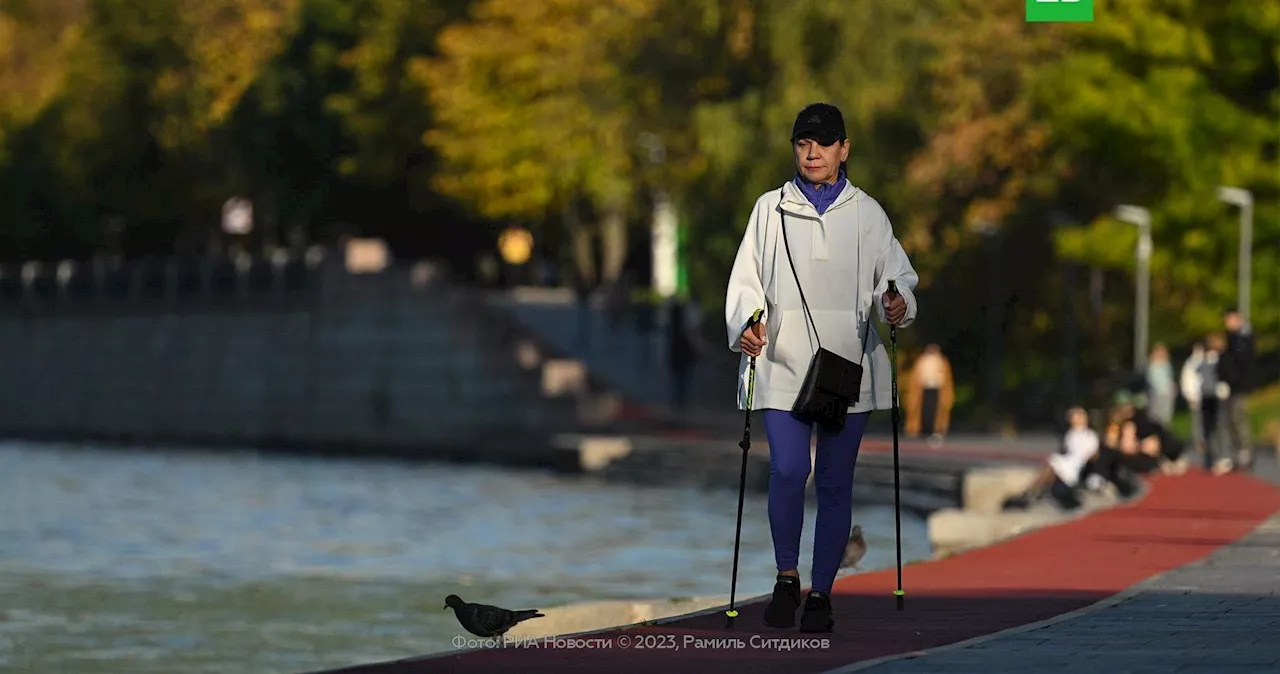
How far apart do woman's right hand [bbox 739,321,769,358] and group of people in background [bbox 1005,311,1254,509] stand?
14646mm

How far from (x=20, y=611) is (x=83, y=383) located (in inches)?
1913

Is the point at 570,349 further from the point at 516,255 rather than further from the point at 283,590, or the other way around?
the point at 283,590

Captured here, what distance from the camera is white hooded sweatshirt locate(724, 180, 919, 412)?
448 inches

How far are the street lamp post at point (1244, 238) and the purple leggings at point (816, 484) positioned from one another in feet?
111

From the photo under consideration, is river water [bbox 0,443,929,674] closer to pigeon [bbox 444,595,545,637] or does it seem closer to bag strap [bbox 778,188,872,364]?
pigeon [bbox 444,595,545,637]

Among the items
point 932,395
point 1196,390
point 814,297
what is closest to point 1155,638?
point 814,297

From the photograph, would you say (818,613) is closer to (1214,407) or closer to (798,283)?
(798,283)

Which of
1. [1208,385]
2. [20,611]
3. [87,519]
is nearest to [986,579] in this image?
[20,611]

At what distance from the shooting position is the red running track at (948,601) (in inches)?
426

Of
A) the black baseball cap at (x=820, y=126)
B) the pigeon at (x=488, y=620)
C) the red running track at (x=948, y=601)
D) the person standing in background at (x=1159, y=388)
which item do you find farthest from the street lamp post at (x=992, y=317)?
the black baseball cap at (x=820, y=126)

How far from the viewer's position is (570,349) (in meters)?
63.0

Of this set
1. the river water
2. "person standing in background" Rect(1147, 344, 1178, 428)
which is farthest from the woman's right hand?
"person standing in background" Rect(1147, 344, 1178, 428)

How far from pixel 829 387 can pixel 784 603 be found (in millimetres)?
1068

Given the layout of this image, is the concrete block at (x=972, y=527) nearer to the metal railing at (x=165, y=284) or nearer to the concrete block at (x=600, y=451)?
the concrete block at (x=600, y=451)
